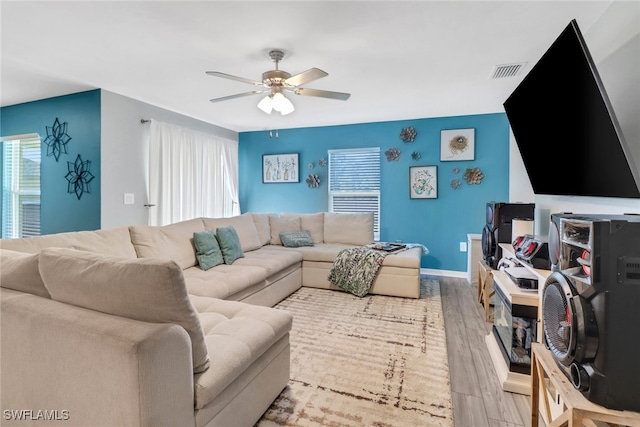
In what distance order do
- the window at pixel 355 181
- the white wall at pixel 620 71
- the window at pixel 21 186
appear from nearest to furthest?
the white wall at pixel 620 71 → the window at pixel 21 186 → the window at pixel 355 181

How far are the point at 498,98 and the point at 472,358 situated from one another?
3.03 m

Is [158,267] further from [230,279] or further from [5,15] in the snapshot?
[5,15]

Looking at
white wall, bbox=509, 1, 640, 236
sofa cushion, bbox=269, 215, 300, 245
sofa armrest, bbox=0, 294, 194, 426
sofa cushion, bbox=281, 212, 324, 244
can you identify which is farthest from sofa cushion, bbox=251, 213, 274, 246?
white wall, bbox=509, 1, 640, 236

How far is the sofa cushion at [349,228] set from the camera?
14.8ft

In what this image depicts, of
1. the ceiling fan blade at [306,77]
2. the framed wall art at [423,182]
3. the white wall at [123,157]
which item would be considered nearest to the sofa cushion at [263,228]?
the white wall at [123,157]

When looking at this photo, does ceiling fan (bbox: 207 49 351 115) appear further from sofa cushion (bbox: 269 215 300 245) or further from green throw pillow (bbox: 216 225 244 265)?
sofa cushion (bbox: 269 215 300 245)

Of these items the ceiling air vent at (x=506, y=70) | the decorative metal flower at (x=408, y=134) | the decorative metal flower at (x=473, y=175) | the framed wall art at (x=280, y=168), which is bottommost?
the decorative metal flower at (x=473, y=175)

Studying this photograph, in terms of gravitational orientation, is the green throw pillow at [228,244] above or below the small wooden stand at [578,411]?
above

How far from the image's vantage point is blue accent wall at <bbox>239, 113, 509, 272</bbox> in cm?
441

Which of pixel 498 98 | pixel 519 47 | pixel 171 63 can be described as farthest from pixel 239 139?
pixel 519 47

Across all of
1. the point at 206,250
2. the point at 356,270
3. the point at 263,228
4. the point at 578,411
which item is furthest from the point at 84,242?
the point at 578,411

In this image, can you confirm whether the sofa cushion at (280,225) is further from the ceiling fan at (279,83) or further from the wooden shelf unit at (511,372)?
the wooden shelf unit at (511,372)

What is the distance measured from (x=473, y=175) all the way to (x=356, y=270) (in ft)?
7.63

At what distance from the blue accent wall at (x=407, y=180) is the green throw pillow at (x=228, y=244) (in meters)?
2.17
